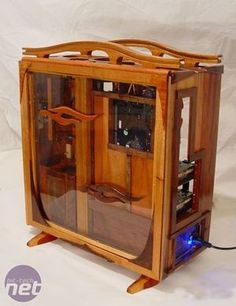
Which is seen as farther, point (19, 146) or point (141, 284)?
point (19, 146)

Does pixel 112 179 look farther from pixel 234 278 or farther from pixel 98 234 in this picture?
pixel 234 278

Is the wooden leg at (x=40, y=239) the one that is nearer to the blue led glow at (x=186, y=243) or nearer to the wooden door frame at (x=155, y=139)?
the wooden door frame at (x=155, y=139)

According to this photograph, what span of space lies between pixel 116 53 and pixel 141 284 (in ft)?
1.49

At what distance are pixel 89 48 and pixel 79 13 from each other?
624mm

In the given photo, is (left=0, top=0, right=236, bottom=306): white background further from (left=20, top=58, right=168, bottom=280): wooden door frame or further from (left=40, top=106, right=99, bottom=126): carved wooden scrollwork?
(left=40, top=106, right=99, bottom=126): carved wooden scrollwork

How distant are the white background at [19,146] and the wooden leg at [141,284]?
0.01 m

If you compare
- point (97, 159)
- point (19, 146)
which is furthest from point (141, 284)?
point (19, 146)

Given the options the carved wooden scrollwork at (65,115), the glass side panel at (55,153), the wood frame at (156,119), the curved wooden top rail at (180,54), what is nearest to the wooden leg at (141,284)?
the wood frame at (156,119)

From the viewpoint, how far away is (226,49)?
4.89 ft

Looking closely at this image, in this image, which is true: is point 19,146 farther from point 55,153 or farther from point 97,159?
point 97,159

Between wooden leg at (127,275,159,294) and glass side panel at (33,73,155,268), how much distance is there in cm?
4

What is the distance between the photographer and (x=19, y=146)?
6.15 ft

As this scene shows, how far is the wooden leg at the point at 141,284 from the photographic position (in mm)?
992

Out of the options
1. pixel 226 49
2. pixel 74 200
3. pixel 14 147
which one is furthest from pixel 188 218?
pixel 14 147
